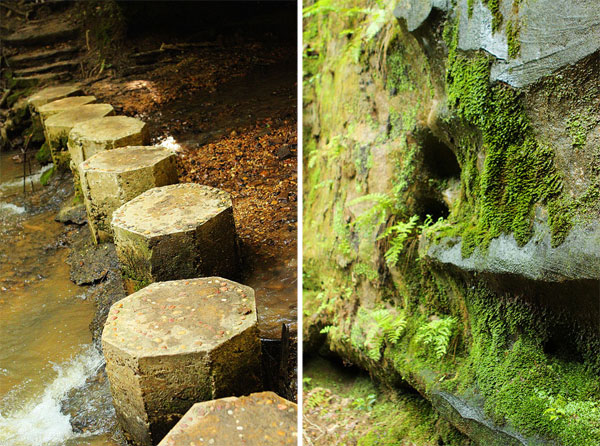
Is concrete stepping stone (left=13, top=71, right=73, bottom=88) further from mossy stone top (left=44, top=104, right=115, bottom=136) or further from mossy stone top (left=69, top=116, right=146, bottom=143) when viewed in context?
mossy stone top (left=69, top=116, right=146, bottom=143)

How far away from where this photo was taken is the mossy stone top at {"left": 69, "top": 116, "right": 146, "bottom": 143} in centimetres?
484

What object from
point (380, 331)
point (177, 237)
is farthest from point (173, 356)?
point (380, 331)

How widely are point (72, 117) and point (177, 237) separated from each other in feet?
6.42

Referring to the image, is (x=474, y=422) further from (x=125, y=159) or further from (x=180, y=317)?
(x=125, y=159)

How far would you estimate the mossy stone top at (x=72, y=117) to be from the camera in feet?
15.6

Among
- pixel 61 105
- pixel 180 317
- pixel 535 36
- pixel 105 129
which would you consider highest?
pixel 535 36

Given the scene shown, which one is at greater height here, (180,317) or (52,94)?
(52,94)

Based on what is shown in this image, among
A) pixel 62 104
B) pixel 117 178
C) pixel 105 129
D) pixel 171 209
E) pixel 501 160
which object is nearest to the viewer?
pixel 501 160

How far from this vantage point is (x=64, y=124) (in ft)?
15.9

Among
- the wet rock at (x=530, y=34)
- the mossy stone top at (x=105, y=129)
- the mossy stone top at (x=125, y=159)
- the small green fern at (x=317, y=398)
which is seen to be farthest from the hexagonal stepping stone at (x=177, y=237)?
the wet rock at (x=530, y=34)

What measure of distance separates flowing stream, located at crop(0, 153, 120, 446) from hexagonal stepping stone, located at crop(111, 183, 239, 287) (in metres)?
0.40

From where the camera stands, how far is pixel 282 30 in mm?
3945

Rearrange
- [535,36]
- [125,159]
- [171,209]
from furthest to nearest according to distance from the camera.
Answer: [125,159]
[171,209]
[535,36]

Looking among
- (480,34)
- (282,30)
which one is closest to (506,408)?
(480,34)
